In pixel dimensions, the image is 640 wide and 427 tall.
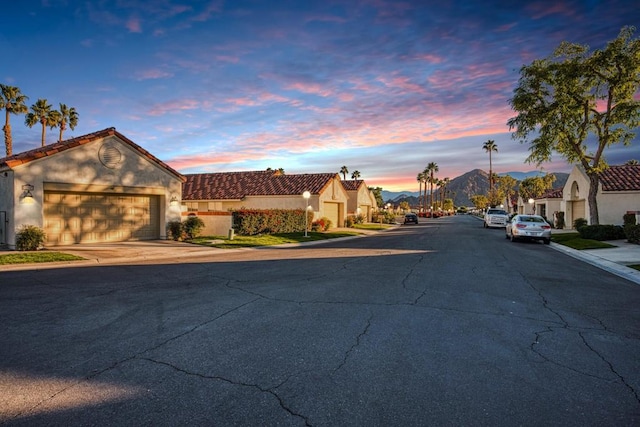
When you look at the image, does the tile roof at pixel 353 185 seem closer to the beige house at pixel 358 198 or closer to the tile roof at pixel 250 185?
the beige house at pixel 358 198

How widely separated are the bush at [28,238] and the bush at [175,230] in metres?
6.59

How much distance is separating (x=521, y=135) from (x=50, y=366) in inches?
1158

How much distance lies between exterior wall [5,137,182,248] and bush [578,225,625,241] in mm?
23521

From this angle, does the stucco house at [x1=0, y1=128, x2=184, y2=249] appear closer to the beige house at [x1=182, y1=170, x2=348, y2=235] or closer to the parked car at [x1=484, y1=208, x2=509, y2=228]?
the beige house at [x1=182, y1=170, x2=348, y2=235]

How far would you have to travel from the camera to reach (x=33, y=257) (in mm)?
13555

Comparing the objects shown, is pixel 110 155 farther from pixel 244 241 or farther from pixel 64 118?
pixel 64 118

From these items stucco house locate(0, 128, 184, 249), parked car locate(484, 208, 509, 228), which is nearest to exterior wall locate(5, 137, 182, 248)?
stucco house locate(0, 128, 184, 249)

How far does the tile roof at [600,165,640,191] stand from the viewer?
2998 cm

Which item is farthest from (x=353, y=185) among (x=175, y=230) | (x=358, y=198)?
(x=175, y=230)

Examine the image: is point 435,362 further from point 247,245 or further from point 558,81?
point 558,81

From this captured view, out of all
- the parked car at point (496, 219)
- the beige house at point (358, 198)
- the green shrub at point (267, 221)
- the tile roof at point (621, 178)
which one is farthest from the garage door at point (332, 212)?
the tile roof at point (621, 178)

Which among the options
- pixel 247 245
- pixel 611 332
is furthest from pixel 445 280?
pixel 247 245

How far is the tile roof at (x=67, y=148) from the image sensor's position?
16114mm

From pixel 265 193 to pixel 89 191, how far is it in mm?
18849
